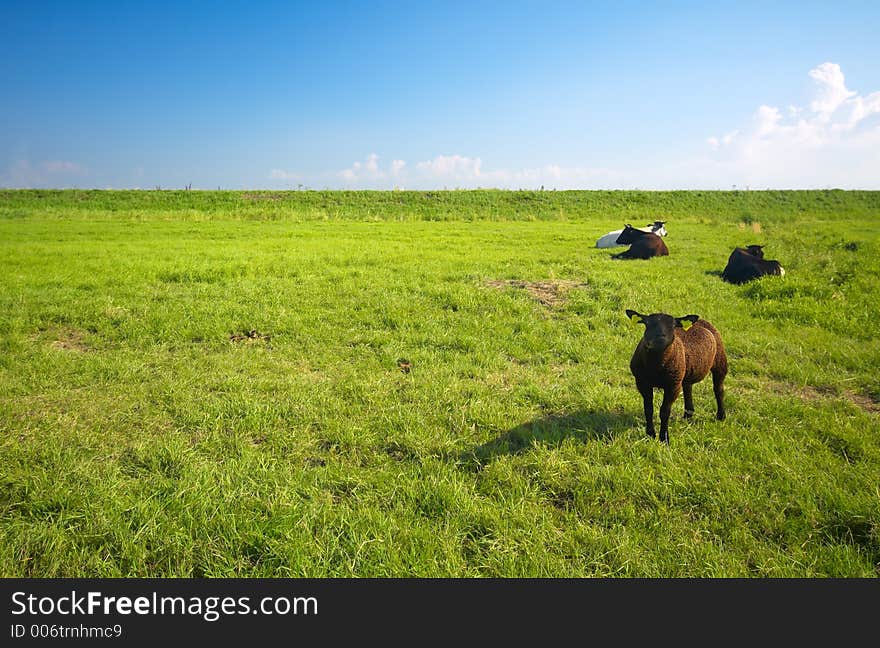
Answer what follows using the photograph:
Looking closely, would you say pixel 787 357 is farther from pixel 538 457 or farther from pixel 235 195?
pixel 235 195

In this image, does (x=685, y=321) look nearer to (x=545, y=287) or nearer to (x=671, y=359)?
(x=671, y=359)

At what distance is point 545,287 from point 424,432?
6.36 meters

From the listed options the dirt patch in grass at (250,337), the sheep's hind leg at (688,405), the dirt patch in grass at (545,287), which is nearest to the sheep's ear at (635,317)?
the sheep's hind leg at (688,405)

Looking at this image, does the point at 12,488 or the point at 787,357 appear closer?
the point at 12,488

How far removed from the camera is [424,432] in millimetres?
4016

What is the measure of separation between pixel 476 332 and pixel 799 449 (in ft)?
13.3

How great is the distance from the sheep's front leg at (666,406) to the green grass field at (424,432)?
0.13m

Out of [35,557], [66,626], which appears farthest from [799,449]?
[35,557]

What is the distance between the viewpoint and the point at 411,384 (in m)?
5.08

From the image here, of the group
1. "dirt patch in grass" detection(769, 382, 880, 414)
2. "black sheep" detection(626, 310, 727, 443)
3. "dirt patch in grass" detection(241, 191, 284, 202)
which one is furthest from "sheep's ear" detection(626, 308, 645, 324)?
"dirt patch in grass" detection(241, 191, 284, 202)

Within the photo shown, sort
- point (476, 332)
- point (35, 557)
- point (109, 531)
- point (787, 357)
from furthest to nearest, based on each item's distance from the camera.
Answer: point (476, 332) < point (787, 357) < point (109, 531) < point (35, 557)

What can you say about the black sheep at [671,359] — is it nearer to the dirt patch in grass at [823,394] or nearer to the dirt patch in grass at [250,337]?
the dirt patch in grass at [823,394]

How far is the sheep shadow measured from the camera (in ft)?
12.2

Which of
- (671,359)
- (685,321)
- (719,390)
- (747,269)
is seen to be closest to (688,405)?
(719,390)
